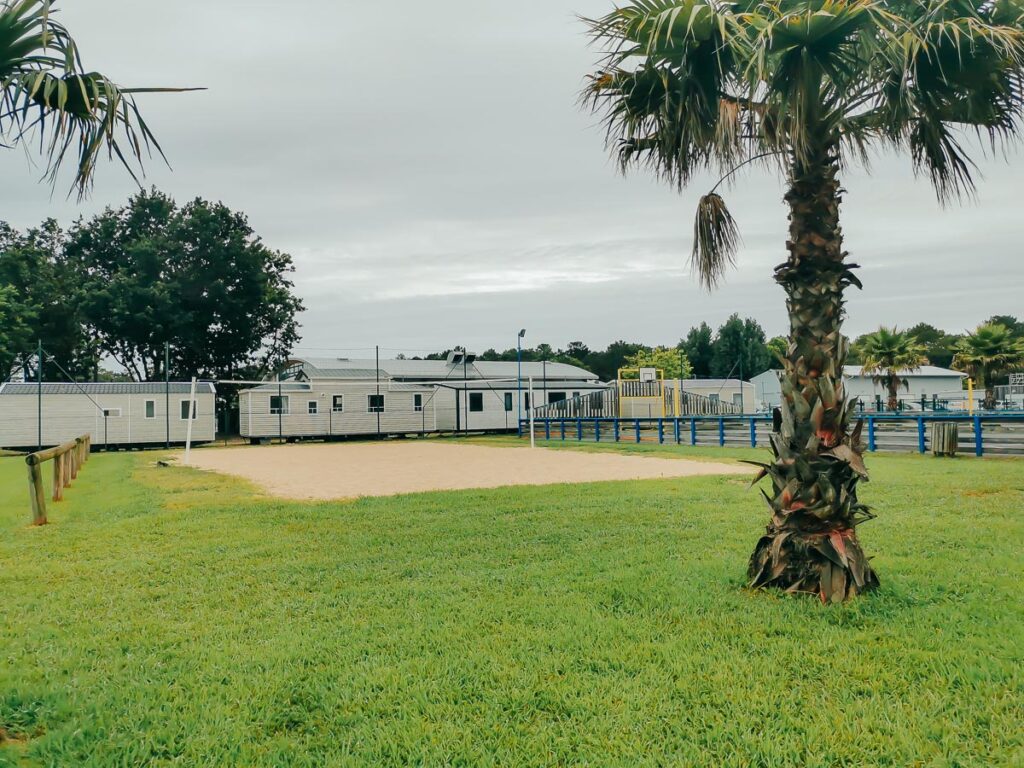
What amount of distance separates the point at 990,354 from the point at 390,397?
2384 centimetres

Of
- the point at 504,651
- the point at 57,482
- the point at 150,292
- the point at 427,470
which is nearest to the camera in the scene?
the point at 504,651

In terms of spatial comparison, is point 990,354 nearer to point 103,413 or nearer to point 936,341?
point 103,413

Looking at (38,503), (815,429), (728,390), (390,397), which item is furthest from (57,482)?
(728,390)

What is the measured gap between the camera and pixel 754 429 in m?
19.5

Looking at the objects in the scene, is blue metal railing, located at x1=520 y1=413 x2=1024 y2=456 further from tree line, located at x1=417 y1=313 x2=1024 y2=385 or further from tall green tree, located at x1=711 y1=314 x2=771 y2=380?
tall green tree, located at x1=711 y1=314 x2=771 y2=380

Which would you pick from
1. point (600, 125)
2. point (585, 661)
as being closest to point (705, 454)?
point (600, 125)

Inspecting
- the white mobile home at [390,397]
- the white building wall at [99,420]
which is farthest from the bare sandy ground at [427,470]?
the white mobile home at [390,397]

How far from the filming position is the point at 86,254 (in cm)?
3819

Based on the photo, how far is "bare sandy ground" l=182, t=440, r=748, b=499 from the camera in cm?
1199

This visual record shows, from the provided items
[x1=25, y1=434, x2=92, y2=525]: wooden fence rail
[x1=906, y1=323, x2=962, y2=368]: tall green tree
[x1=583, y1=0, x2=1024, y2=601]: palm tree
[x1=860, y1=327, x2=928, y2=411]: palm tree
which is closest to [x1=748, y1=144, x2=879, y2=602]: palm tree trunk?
[x1=583, y1=0, x2=1024, y2=601]: palm tree

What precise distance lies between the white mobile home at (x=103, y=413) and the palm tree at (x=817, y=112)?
26.5 meters

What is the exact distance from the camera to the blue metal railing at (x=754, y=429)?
49.5 feet

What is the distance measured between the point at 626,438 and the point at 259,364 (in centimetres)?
2296

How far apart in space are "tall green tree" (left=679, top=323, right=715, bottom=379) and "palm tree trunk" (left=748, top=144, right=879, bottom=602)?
58578 millimetres
